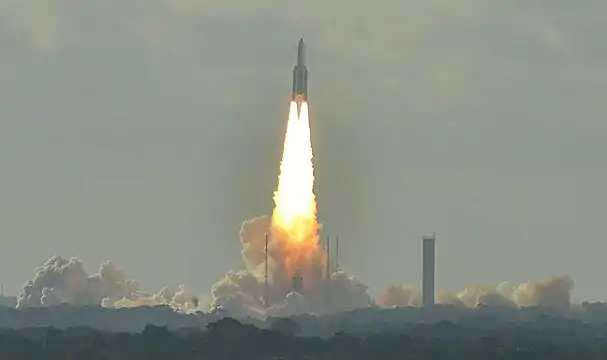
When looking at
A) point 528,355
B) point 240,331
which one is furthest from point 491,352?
point 240,331

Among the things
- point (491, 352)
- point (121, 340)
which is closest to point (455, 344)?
point (491, 352)

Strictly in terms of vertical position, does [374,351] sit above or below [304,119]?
below

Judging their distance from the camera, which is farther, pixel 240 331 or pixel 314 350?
pixel 240 331

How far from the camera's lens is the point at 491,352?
18312 centimetres

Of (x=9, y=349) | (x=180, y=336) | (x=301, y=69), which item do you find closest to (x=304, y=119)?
(x=301, y=69)

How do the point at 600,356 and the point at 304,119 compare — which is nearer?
the point at 600,356

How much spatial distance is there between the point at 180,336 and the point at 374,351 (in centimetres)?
2004

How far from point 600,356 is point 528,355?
474cm

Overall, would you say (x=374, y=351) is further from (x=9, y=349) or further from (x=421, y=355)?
(x=9, y=349)

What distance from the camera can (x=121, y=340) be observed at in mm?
192125

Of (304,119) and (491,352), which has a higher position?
(304,119)

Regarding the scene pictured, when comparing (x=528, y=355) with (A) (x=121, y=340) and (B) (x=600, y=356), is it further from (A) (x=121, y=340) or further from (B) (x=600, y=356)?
(A) (x=121, y=340)

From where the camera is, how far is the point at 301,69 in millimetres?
199750

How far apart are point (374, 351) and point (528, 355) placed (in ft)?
34.8
